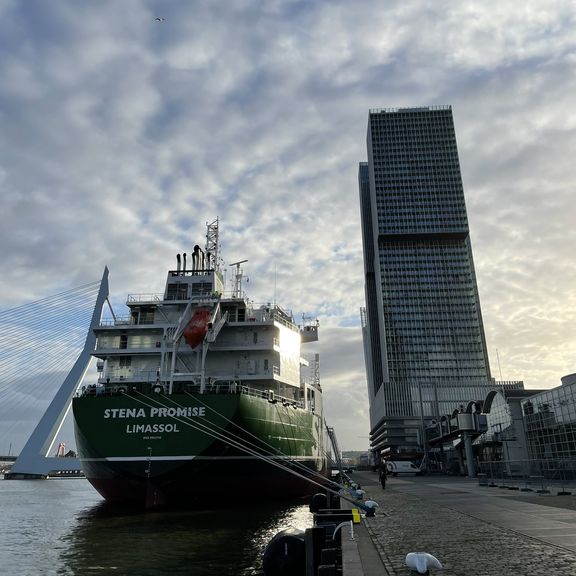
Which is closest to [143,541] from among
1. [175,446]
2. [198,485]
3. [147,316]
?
[175,446]

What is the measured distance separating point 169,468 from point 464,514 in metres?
11.3

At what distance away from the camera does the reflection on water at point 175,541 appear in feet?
37.5

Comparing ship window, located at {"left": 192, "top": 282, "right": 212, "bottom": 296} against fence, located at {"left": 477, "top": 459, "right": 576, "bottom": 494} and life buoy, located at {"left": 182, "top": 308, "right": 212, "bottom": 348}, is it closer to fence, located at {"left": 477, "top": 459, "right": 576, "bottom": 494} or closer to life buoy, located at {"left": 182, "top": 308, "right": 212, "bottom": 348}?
life buoy, located at {"left": 182, "top": 308, "right": 212, "bottom": 348}

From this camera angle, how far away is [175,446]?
19578 millimetres

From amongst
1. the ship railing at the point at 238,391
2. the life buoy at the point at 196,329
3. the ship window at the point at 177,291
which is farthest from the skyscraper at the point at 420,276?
the life buoy at the point at 196,329

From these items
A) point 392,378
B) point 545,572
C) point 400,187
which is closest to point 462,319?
point 392,378

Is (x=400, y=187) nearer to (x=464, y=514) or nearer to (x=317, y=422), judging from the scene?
(x=317, y=422)

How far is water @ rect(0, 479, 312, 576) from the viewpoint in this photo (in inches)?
450

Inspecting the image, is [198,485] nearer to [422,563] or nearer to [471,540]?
[471,540]

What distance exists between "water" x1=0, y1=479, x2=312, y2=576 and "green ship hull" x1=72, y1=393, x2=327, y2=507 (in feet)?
2.90

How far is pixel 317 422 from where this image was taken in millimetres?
32969

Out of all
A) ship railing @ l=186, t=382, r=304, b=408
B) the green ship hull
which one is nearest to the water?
the green ship hull

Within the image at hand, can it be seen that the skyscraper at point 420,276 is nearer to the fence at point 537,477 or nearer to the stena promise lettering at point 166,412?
the fence at point 537,477

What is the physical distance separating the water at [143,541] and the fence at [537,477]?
36.7ft
